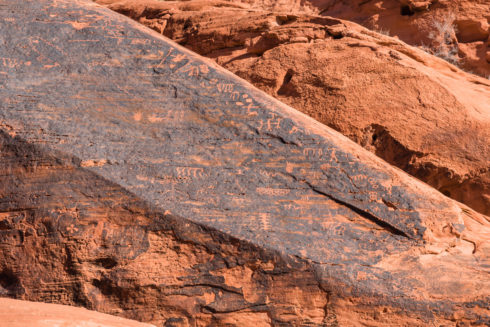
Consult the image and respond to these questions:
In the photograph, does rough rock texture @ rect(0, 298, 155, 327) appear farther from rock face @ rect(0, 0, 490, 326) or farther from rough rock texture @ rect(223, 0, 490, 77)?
rough rock texture @ rect(223, 0, 490, 77)

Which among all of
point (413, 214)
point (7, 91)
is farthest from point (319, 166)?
point (7, 91)

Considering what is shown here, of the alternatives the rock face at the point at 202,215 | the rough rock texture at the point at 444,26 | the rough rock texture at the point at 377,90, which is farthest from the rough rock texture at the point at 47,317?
the rough rock texture at the point at 444,26

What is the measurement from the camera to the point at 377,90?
15.6 ft

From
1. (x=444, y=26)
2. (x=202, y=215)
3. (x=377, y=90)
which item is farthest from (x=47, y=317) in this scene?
(x=444, y=26)

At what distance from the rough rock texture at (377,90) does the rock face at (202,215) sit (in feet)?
4.09

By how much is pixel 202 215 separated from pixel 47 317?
1.15 meters

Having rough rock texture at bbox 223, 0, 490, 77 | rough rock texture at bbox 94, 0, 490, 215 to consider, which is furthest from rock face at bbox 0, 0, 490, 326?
rough rock texture at bbox 223, 0, 490, 77

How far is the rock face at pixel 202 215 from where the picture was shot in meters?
2.97

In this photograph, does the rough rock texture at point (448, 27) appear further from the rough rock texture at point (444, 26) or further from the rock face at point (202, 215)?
the rock face at point (202, 215)

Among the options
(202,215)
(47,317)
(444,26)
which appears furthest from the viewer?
(444,26)

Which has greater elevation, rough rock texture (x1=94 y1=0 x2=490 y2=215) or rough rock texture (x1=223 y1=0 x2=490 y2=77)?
rough rock texture (x1=223 y1=0 x2=490 y2=77)

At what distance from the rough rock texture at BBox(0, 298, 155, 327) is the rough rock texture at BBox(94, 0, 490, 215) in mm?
3116

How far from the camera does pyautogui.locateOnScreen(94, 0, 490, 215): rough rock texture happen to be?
14.7 feet

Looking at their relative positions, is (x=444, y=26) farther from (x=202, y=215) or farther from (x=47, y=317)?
(x=47, y=317)
